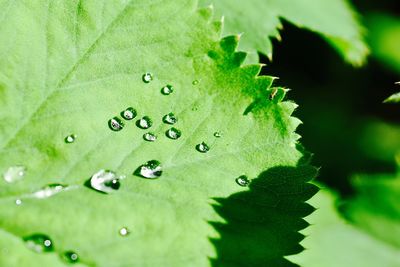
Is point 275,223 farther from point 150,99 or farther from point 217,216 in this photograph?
point 150,99

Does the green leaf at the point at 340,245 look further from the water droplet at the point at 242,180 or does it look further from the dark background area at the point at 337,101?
the water droplet at the point at 242,180

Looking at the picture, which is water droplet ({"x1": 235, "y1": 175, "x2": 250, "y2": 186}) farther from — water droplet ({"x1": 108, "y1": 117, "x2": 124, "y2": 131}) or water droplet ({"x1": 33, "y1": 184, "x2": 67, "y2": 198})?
water droplet ({"x1": 33, "y1": 184, "x2": 67, "y2": 198})

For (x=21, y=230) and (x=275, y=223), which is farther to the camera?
(x=275, y=223)

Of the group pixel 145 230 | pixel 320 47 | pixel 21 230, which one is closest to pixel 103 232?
pixel 145 230

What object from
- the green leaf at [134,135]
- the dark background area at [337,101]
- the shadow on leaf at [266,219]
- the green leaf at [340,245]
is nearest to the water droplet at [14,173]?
the green leaf at [134,135]

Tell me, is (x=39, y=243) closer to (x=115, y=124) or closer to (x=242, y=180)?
(x=115, y=124)

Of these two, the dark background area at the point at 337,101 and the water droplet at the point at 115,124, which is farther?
the dark background area at the point at 337,101
